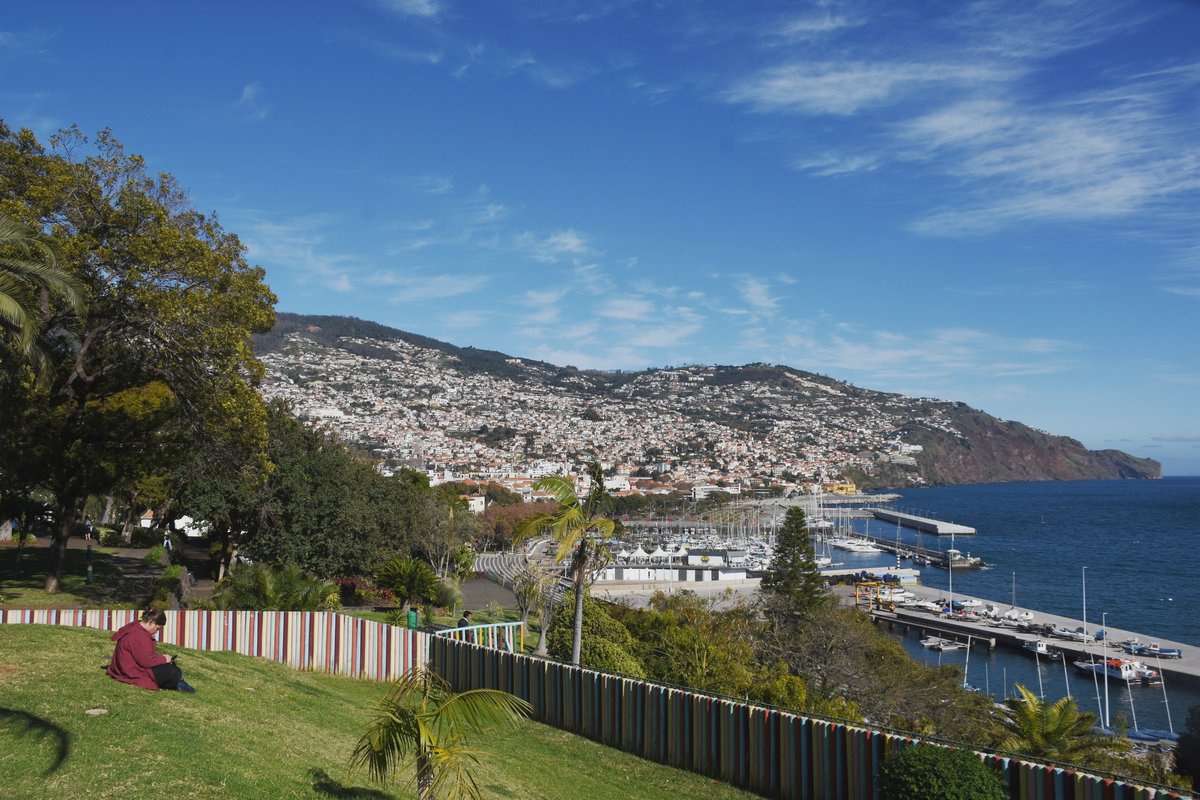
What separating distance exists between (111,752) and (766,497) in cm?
15339

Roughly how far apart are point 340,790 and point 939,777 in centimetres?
455

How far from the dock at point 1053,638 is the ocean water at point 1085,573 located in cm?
85

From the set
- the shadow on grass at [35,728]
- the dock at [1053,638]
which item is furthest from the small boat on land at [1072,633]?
the shadow on grass at [35,728]

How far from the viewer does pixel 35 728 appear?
6582mm

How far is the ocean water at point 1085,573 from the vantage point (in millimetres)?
41906

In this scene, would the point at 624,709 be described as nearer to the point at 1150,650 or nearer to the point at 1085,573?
the point at 1150,650

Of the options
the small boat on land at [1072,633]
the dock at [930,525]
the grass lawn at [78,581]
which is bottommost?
the small boat on land at [1072,633]

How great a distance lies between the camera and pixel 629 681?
10266 mm

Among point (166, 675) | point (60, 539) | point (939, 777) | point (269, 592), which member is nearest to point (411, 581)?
point (60, 539)

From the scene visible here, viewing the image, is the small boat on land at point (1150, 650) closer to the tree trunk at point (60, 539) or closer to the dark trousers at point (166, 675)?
the tree trunk at point (60, 539)

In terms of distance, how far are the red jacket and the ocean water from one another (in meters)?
38.3

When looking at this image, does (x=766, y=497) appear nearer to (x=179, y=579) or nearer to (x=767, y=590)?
(x=767, y=590)

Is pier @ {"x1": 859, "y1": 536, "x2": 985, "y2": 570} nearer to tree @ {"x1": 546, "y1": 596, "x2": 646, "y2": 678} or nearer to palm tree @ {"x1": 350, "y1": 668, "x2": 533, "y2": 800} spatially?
tree @ {"x1": 546, "y1": 596, "x2": 646, "y2": 678}

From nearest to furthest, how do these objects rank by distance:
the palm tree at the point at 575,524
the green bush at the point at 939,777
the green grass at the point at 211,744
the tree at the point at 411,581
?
the green grass at the point at 211,744 < the green bush at the point at 939,777 < the palm tree at the point at 575,524 < the tree at the point at 411,581
